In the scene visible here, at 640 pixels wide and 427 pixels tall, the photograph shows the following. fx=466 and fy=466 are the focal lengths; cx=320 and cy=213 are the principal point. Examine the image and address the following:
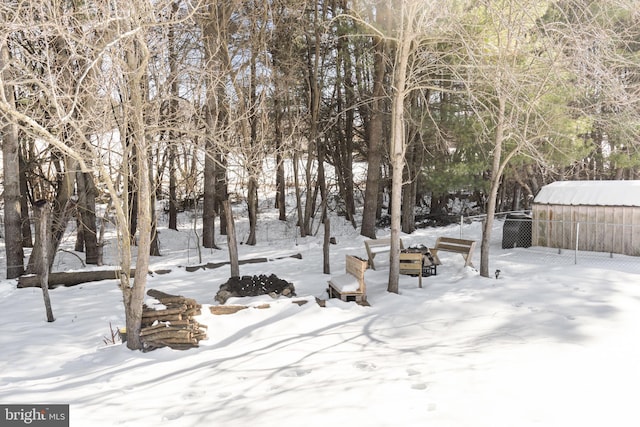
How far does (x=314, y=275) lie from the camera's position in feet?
39.1

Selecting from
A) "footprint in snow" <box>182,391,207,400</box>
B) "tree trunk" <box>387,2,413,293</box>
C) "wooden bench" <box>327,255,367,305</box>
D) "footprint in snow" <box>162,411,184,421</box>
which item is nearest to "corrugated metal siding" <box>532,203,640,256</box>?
"tree trunk" <box>387,2,413,293</box>

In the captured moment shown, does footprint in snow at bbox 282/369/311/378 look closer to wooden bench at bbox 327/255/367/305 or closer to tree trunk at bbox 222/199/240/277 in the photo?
wooden bench at bbox 327/255/367/305

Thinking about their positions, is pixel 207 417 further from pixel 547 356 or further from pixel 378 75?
pixel 378 75

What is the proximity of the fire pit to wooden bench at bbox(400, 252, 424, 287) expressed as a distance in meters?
2.72

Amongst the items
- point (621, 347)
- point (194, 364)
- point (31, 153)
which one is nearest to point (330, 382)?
point (194, 364)

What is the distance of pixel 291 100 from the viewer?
21.0 meters

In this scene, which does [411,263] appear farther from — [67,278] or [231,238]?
[67,278]

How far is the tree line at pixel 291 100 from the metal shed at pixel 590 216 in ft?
3.67

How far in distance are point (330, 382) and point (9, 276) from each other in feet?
32.5

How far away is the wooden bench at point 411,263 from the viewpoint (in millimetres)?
10539

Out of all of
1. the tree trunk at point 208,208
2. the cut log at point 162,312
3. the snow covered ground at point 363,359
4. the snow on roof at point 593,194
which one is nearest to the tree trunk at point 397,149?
the snow covered ground at point 363,359

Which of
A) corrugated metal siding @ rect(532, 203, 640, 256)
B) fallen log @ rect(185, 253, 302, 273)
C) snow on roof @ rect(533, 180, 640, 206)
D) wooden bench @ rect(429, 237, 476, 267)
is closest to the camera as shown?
wooden bench @ rect(429, 237, 476, 267)

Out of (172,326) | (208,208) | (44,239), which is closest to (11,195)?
(44,239)
